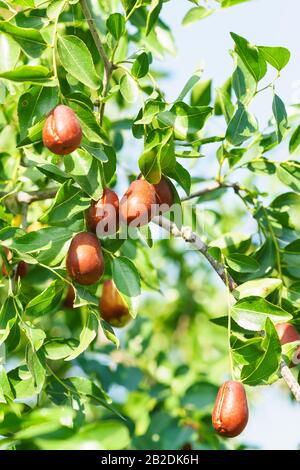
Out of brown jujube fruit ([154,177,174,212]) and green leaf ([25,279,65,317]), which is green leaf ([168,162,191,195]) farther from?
green leaf ([25,279,65,317])

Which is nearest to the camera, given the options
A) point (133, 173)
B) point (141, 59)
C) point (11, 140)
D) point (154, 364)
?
point (141, 59)

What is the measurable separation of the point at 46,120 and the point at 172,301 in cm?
208

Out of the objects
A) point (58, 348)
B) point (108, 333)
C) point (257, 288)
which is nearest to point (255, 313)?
point (257, 288)

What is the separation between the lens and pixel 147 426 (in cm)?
269

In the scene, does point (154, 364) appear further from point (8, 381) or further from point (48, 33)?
point (48, 33)

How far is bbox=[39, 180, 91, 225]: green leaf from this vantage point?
180cm

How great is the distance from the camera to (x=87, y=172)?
1776 mm

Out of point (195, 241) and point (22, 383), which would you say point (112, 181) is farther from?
point (22, 383)

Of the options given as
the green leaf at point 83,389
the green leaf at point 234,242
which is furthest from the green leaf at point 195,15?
the green leaf at point 83,389

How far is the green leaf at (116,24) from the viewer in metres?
1.83

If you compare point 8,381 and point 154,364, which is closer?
point 8,381

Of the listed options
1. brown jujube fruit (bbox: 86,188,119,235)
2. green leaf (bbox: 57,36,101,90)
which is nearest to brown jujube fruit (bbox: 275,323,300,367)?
brown jujube fruit (bbox: 86,188,119,235)

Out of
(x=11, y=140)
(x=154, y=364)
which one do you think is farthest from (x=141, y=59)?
(x=154, y=364)

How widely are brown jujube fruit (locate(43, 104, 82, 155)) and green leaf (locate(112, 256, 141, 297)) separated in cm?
32
